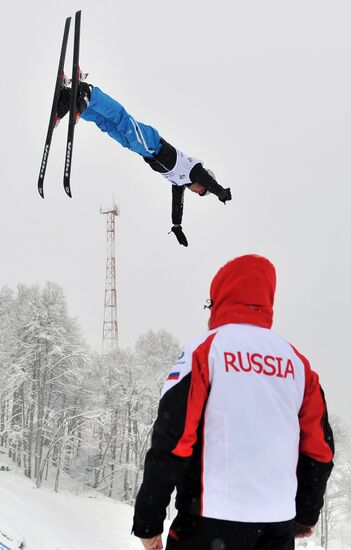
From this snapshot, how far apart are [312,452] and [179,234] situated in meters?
3.76

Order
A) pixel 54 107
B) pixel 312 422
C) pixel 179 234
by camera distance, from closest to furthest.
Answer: pixel 312 422 < pixel 54 107 < pixel 179 234

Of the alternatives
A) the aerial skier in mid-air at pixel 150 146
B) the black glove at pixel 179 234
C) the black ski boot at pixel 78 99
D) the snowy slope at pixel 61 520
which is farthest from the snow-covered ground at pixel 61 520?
the black ski boot at pixel 78 99

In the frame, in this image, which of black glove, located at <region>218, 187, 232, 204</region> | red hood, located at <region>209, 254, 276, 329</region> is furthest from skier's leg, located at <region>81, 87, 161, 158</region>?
red hood, located at <region>209, 254, 276, 329</region>

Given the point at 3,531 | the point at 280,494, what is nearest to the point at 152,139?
the point at 280,494

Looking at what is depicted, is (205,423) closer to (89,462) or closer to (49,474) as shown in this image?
(49,474)

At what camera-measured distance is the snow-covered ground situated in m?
14.9

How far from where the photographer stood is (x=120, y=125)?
5078 mm

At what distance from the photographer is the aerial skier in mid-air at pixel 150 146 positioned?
4.98m

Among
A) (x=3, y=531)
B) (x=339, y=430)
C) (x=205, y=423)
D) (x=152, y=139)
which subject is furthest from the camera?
(x=339, y=430)

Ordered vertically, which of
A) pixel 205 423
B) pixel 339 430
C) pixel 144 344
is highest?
pixel 205 423

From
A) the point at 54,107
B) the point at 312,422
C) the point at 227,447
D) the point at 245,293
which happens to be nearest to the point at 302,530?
the point at 312,422

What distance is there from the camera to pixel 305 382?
2.71m

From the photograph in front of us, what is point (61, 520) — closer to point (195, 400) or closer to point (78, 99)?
point (78, 99)

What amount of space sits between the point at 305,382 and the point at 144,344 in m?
36.7
